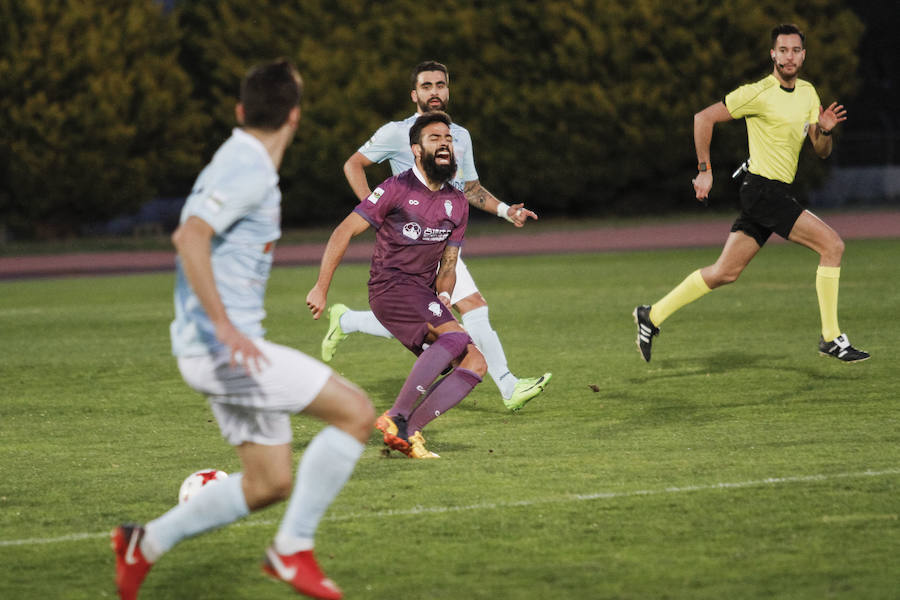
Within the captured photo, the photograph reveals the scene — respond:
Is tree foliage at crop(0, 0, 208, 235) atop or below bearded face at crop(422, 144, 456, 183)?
below

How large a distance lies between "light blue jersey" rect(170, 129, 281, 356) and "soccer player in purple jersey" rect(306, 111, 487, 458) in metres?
2.84

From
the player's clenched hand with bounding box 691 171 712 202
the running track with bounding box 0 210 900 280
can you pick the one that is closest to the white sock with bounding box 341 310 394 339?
the player's clenched hand with bounding box 691 171 712 202

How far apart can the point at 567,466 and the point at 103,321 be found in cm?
1096

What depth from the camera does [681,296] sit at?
10625 millimetres

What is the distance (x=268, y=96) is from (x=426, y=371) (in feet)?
10.4

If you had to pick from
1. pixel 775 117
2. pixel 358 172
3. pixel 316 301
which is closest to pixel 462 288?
pixel 358 172

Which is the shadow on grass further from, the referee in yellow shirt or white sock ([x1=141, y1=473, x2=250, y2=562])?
white sock ([x1=141, y1=473, x2=250, y2=562])

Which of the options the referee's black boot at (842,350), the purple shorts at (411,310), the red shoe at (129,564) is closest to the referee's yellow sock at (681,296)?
the referee's black boot at (842,350)

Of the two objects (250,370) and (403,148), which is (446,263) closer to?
(403,148)

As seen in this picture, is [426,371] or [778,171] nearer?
[426,371]

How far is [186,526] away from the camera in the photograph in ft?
16.0

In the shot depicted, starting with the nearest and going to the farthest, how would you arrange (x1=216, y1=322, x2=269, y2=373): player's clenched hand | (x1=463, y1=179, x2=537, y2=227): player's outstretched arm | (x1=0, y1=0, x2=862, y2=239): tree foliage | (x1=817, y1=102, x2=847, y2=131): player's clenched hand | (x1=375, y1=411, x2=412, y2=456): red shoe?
(x1=216, y1=322, x2=269, y2=373): player's clenched hand
(x1=375, y1=411, x2=412, y2=456): red shoe
(x1=463, y1=179, x2=537, y2=227): player's outstretched arm
(x1=817, y1=102, x2=847, y2=131): player's clenched hand
(x1=0, y1=0, x2=862, y2=239): tree foliage

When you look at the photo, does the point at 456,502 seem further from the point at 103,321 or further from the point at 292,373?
the point at 103,321

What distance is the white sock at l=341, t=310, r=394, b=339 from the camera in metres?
9.84
